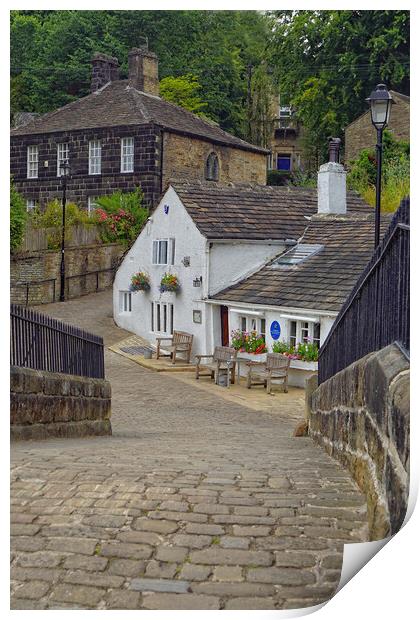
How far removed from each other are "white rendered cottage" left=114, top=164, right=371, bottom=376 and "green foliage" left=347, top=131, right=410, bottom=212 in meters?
9.25

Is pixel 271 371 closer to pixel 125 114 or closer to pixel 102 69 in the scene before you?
pixel 125 114

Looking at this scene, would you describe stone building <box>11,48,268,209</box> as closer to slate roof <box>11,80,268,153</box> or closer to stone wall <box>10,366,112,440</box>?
slate roof <box>11,80,268,153</box>

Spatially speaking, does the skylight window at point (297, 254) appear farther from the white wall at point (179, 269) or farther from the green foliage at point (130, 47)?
the green foliage at point (130, 47)

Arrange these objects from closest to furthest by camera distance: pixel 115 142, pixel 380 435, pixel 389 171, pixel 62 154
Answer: pixel 380 435 → pixel 389 171 → pixel 62 154 → pixel 115 142

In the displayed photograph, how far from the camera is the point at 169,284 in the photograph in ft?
57.3

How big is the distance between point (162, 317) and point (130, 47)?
13397 mm

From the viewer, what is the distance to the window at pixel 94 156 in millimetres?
5734

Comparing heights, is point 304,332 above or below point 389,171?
below

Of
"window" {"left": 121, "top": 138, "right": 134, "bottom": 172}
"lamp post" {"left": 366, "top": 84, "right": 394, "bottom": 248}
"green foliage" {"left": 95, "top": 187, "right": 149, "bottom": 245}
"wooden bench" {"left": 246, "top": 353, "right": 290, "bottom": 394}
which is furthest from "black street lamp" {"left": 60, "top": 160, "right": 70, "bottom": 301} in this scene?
"wooden bench" {"left": 246, "top": 353, "right": 290, "bottom": 394}

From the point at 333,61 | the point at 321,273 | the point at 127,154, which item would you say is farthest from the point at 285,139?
the point at 321,273

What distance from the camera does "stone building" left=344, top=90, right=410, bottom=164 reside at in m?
4.03

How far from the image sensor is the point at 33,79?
4.11 m
